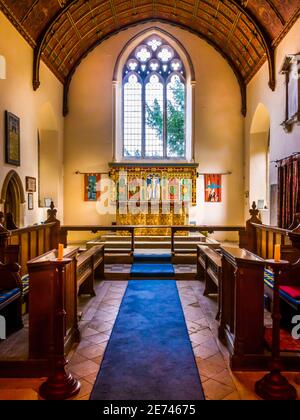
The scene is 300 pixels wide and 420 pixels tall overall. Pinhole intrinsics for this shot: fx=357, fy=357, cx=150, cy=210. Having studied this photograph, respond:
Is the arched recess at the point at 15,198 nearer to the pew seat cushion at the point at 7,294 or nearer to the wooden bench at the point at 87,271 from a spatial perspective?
the wooden bench at the point at 87,271

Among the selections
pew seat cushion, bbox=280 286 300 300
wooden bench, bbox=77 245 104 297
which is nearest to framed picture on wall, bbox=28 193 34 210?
A: wooden bench, bbox=77 245 104 297

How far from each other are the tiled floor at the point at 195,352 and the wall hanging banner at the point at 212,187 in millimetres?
6003

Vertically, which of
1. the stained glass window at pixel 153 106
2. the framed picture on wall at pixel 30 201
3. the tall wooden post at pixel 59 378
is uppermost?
the stained glass window at pixel 153 106

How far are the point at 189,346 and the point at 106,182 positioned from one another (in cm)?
831

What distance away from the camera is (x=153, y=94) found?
469 inches

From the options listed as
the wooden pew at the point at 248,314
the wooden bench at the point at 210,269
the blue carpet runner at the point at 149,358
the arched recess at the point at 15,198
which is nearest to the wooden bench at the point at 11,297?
the blue carpet runner at the point at 149,358

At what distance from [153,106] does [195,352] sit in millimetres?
9660

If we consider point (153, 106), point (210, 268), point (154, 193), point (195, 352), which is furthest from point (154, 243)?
point (195, 352)

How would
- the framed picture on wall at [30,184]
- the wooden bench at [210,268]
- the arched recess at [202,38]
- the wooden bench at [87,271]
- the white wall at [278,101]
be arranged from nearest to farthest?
1. the wooden bench at [87,271]
2. the wooden bench at [210,268]
3. the white wall at [278,101]
4. the framed picture on wall at [30,184]
5. the arched recess at [202,38]

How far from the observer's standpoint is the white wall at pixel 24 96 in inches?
277

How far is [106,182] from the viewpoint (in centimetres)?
1150

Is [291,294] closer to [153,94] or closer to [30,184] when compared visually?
[30,184]

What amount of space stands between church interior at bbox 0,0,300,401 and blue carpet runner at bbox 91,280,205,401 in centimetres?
2

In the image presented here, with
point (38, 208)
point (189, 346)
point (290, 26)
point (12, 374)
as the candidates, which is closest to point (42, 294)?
point (12, 374)
